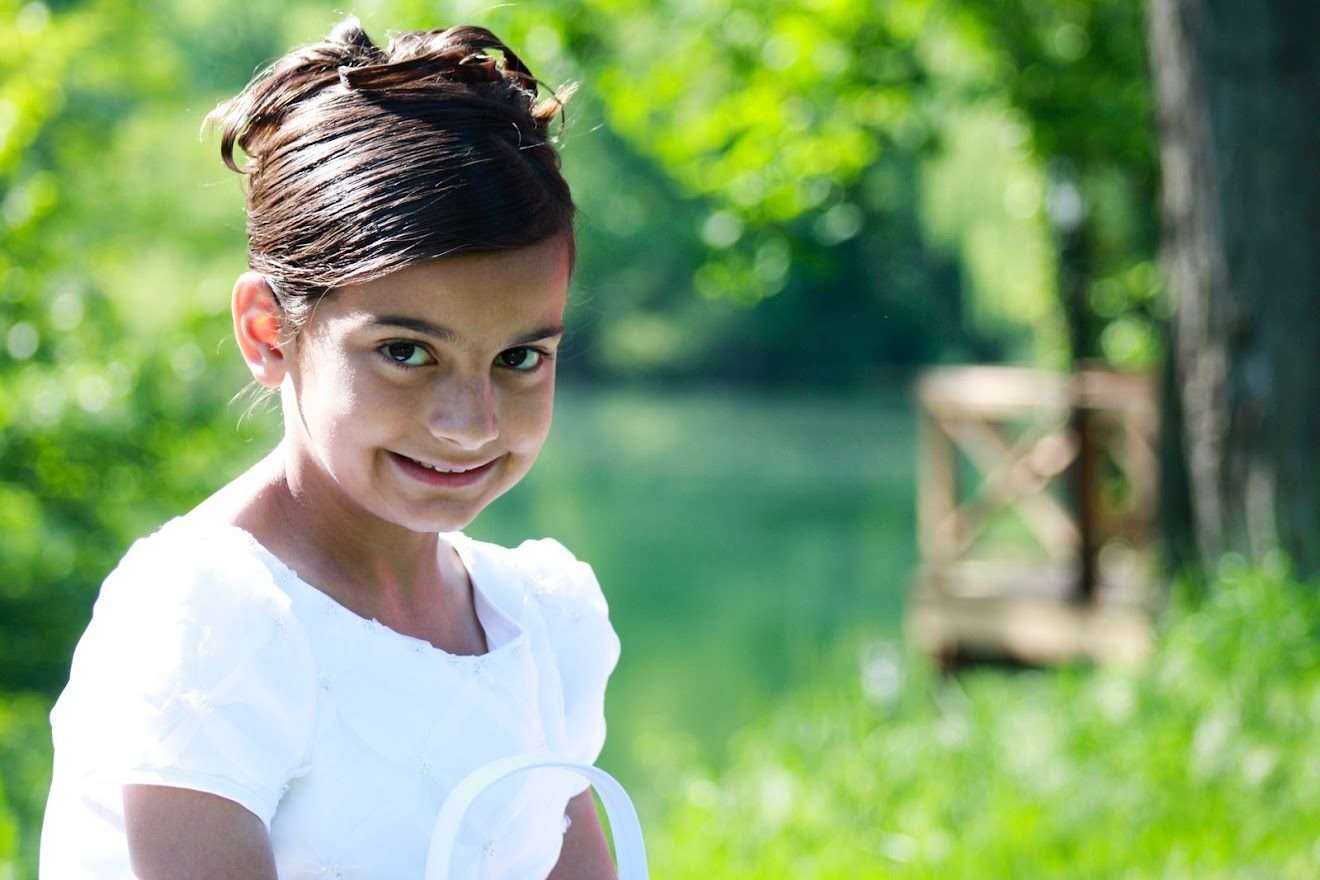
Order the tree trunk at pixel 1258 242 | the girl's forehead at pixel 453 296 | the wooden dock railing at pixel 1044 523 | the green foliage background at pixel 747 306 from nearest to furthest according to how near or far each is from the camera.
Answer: the girl's forehead at pixel 453 296
the green foliage background at pixel 747 306
the tree trunk at pixel 1258 242
the wooden dock railing at pixel 1044 523

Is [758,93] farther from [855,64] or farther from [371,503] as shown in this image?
[371,503]

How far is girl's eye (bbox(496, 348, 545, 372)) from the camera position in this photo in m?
1.19

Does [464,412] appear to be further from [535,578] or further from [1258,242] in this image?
[1258,242]

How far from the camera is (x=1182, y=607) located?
5.02 meters

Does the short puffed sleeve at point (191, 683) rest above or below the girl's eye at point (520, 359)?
below

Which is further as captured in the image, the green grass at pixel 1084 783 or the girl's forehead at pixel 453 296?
the green grass at pixel 1084 783

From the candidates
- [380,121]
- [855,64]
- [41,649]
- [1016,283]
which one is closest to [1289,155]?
[855,64]

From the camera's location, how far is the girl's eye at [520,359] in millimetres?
1189

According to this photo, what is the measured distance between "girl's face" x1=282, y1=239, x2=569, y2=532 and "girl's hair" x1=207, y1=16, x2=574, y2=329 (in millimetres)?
23

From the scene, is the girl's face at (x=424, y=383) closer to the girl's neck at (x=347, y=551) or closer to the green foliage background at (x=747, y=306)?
the girl's neck at (x=347, y=551)

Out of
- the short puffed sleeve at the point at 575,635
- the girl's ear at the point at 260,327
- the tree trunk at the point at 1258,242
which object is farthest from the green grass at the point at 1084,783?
the girl's ear at the point at 260,327

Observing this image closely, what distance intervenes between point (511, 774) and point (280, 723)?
0.56 ft

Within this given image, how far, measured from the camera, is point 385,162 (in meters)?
1.13

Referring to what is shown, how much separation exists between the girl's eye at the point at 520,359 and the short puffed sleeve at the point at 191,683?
0.80 feet
